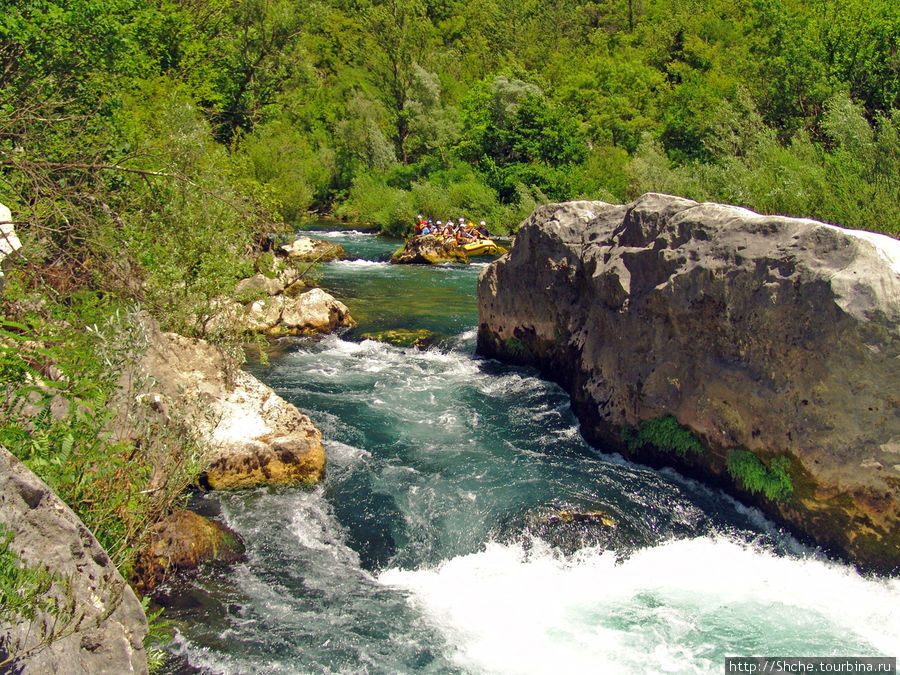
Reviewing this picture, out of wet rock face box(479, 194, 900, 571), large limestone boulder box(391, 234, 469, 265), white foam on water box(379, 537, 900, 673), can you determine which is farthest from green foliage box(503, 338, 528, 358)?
large limestone boulder box(391, 234, 469, 265)

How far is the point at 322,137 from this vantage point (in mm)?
46406

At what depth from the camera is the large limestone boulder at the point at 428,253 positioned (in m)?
24.2

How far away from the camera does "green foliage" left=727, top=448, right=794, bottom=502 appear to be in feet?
22.2

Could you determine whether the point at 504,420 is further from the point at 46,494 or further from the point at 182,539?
the point at 46,494

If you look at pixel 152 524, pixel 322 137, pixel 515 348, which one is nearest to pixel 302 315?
pixel 515 348

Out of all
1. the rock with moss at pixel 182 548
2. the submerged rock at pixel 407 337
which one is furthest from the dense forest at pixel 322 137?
the submerged rock at pixel 407 337

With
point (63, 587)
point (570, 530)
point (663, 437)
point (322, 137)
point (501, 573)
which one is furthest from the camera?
point (322, 137)

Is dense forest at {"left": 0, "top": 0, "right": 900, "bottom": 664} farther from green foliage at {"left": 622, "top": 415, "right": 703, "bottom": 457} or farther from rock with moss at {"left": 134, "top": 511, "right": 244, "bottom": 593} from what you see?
green foliage at {"left": 622, "top": 415, "right": 703, "bottom": 457}

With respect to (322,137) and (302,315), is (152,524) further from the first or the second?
(322,137)

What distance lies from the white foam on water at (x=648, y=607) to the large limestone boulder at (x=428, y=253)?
1823 cm

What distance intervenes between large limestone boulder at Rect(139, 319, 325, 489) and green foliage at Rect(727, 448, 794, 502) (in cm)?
477

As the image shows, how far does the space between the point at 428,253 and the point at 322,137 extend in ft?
85.6

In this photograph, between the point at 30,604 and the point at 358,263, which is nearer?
the point at 30,604

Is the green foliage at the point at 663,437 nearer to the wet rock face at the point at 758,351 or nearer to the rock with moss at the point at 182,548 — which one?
the wet rock face at the point at 758,351
